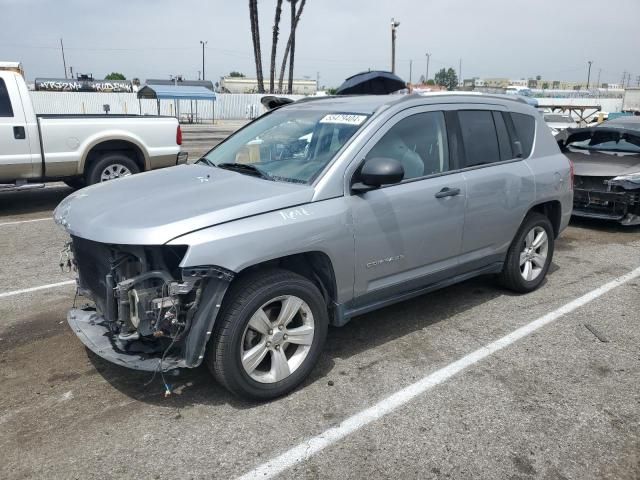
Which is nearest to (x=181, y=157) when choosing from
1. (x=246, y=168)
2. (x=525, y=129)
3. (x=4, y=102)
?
(x=4, y=102)

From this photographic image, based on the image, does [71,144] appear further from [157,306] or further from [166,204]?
[157,306]

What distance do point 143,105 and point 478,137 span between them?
3823 centimetres

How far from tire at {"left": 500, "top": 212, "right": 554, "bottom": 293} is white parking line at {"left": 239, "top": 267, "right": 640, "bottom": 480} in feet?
1.40

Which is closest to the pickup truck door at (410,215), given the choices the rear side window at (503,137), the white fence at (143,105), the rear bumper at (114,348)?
the rear side window at (503,137)

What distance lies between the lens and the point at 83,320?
11.7ft

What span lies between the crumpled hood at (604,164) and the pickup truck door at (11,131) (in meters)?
8.14

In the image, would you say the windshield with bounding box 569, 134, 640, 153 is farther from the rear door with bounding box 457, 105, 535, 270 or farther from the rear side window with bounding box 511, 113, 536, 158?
the rear door with bounding box 457, 105, 535, 270

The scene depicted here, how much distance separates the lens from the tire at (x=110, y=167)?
9086 mm

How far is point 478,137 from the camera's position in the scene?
4.61 metres

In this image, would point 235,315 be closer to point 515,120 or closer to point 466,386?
point 466,386

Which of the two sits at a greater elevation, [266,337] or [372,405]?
[266,337]

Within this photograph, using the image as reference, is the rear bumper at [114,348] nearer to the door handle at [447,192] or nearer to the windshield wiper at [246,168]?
the windshield wiper at [246,168]

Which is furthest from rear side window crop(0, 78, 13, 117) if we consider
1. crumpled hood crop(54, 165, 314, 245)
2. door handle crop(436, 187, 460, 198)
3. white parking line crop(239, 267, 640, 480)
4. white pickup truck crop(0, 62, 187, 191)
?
white parking line crop(239, 267, 640, 480)

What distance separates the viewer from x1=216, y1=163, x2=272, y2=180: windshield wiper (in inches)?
150
